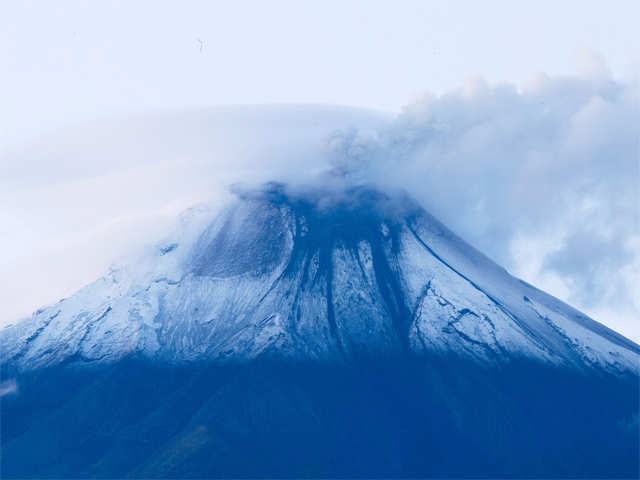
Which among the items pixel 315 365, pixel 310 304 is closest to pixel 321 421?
pixel 315 365

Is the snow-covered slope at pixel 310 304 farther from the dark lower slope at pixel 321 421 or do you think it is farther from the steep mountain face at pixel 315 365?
the dark lower slope at pixel 321 421

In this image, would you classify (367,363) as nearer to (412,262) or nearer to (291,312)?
(291,312)

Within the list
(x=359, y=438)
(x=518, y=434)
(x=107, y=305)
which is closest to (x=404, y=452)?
(x=359, y=438)

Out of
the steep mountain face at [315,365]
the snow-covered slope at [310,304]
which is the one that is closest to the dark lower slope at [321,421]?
the steep mountain face at [315,365]

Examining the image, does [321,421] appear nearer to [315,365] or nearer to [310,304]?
[315,365]

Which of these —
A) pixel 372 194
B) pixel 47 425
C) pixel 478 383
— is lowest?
pixel 47 425

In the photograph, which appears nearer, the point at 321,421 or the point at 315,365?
the point at 321,421
